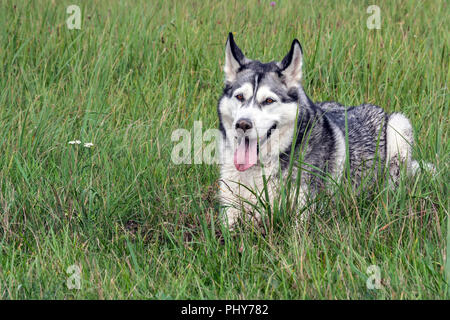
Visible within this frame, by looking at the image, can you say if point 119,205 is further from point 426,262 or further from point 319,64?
point 319,64

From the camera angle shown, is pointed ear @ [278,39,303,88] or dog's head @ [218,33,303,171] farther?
pointed ear @ [278,39,303,88]

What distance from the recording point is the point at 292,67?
448 centimetres

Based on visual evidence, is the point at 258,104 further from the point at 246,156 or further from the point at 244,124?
the point at 246,156

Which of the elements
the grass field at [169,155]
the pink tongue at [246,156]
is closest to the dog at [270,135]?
the pink tongue at [246,156]

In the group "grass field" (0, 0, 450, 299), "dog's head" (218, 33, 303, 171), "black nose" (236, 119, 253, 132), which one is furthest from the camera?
"dog's head" (218, 33, 303, 171)

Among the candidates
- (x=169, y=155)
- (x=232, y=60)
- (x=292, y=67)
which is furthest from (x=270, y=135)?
(x=169, y=155)

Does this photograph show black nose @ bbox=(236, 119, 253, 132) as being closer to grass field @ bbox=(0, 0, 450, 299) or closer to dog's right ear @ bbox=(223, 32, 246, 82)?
grass field @ bbox=(0, 0, 450, 299)

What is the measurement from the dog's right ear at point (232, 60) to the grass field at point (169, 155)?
866 millimetres

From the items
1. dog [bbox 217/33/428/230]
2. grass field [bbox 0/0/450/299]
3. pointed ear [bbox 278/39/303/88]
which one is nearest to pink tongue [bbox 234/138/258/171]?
dog [bbox 217/33/428/230]

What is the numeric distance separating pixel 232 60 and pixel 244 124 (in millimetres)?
801

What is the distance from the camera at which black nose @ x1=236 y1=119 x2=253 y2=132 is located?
13.2ft

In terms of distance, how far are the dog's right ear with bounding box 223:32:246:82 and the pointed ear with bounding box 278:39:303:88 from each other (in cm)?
35

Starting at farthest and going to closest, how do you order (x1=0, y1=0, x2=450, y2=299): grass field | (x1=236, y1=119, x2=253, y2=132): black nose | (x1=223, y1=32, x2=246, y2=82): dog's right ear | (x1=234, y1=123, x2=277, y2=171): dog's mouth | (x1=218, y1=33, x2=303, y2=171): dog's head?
1. (x1=223, y1=32, x2=246, y2=82): dog's right ear
2. (x1=234, y1=123, x2=277, y2=171): dog's mouth
3. (x1=218, y1=33, x2=303, y2=171): dog's head
4. (x1=236, y1=119, x2=253, y2=132): black nose
5. (x1=0, y1=0, x2=450, y2=299): grass field
